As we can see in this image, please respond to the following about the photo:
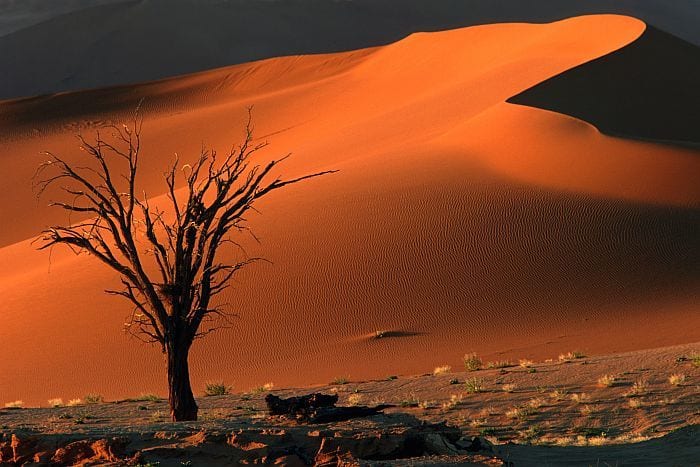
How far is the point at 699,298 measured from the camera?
20938 mm

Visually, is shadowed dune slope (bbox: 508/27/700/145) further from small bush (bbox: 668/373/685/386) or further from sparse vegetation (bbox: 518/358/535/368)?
small bush (bbox: 668/373/685/386)

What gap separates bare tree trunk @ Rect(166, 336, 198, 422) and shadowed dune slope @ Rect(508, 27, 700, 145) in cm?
1952

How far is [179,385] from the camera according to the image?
1235 centimetres

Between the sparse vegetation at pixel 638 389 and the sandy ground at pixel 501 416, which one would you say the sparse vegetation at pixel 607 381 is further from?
the sparse vegetation at pixel 638 389

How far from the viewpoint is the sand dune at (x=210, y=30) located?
107 metres

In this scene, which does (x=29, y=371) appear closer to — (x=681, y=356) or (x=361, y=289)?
(x=361, y=289)

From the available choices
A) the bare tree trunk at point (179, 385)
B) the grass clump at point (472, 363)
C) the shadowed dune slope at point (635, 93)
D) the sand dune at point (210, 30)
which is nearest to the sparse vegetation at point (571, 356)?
the grass clump at point (472, 363)

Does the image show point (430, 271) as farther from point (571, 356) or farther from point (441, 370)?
point (571, 356)

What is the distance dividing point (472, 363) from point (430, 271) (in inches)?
198

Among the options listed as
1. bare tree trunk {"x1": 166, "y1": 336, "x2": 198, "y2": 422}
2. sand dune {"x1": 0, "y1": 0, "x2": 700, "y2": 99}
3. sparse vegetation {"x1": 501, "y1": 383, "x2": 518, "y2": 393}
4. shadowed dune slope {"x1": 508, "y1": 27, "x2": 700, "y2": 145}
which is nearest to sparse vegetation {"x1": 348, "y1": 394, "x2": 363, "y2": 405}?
sparse vegetation {"x1": 501, "y1": 383, "x2": 518, "y2": 393}

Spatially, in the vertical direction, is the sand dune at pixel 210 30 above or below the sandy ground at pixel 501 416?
above

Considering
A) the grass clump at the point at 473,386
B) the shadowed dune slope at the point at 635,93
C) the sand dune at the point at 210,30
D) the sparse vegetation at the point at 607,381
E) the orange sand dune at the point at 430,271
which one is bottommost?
the sparse vegetation at the point at 607,381

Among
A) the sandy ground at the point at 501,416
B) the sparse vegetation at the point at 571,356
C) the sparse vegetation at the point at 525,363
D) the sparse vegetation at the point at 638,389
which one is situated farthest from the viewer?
the sparse vegetation at the point at 571,356

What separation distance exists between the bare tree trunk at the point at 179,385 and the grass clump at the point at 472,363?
5.71 metres
